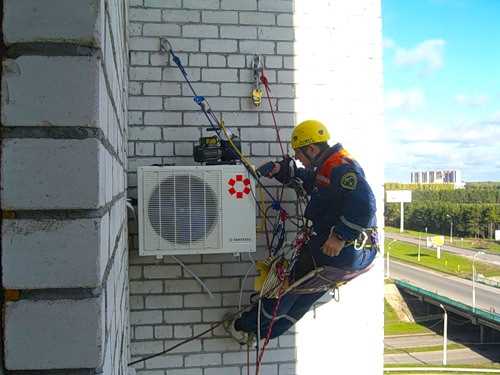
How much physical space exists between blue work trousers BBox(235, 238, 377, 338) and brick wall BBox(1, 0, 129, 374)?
2903mm

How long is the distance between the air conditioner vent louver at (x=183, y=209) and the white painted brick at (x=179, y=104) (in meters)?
0.77

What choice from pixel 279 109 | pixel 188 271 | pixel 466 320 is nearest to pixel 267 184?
pixel 279 109

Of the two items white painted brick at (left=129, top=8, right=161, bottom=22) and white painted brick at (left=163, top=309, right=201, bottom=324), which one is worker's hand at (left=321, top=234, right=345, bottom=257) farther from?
white painted brick at (left=129, top=8, right=161, bottom=22)

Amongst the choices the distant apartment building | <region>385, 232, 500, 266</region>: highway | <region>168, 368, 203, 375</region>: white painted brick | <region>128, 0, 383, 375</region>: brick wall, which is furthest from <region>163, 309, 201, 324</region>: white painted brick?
the distant apartment building

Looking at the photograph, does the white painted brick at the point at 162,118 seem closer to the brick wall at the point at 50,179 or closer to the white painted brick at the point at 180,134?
the white painted brick at the point at 180,134

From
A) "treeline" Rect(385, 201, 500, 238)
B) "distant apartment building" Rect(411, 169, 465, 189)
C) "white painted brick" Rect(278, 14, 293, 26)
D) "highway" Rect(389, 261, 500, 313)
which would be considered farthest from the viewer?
"distant apartment building" Rect(411, 169, 465, 189)

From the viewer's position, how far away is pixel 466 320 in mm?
38062

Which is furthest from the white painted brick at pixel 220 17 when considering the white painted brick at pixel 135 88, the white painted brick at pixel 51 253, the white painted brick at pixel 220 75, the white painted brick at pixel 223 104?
the white painted brick at pixel 51 253

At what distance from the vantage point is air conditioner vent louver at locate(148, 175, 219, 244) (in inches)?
152

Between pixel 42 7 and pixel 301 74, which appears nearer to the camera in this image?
pixel 42 7

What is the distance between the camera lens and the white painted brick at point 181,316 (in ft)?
14.4

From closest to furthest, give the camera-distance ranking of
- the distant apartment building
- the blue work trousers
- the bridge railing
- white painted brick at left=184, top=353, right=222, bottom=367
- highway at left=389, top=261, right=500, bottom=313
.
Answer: the blue work trousers → white painted brick at left=184, top=353, right=222, bottom=367 → the bridge railing → highway at left=389, top=261, right=500, bottom=313 → the distant apartment building

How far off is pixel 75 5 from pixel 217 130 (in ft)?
10.9

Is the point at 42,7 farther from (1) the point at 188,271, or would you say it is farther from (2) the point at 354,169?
(1) the point at 188,271
